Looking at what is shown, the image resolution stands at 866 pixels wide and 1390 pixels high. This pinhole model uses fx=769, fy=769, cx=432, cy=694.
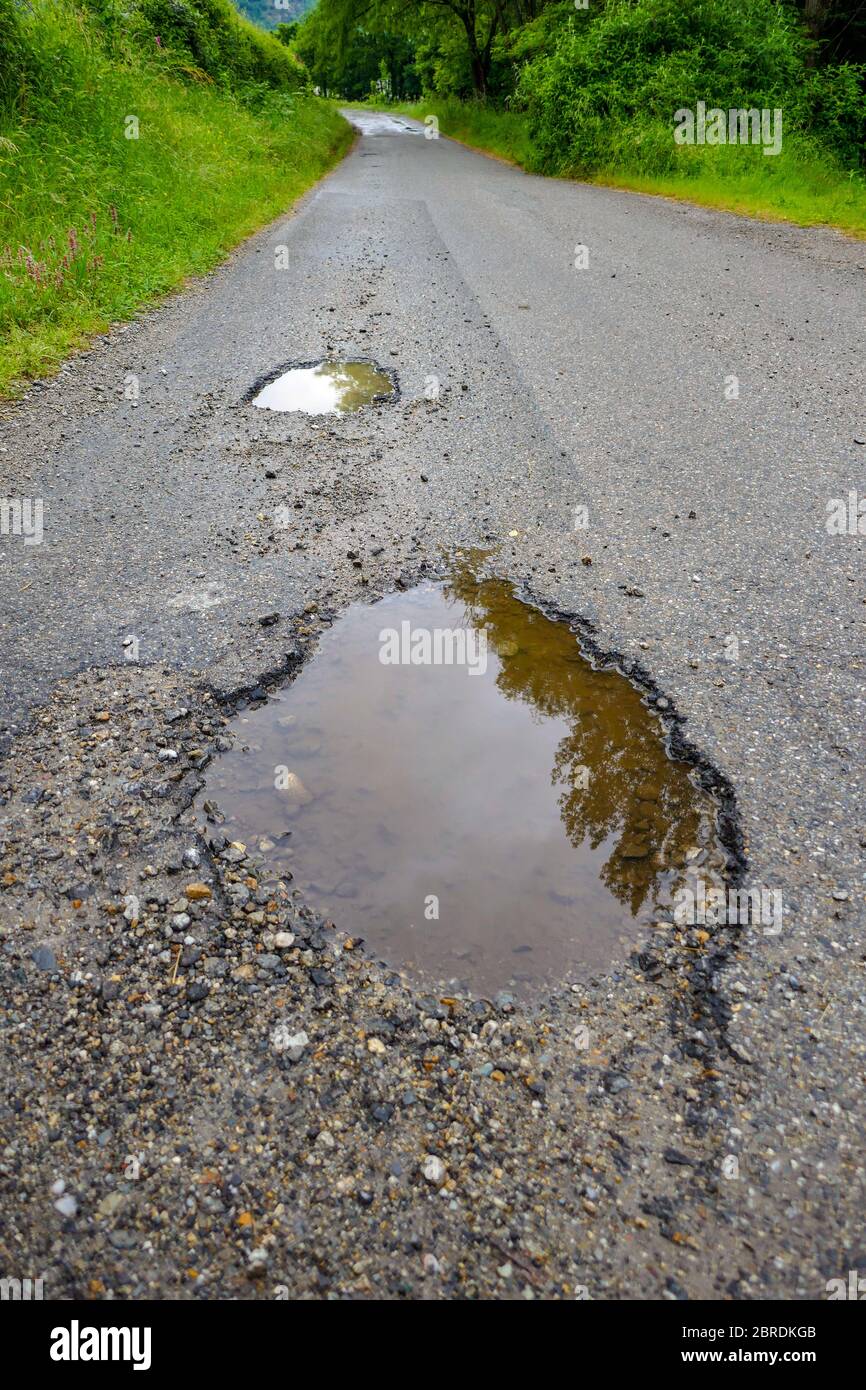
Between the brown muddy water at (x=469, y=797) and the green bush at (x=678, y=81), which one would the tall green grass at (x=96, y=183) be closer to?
the brown muddy water at (x=469, y=797)

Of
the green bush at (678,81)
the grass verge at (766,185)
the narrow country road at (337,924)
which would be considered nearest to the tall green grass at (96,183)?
the narrow country road at (337,924)

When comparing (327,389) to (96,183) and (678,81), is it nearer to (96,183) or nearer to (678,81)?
(96,183)

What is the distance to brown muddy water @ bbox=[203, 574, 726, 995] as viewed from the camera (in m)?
1.94

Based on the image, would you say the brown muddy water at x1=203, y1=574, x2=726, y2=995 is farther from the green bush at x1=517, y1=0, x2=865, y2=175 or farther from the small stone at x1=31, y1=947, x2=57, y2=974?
the green bush at x1=517, y1=0, x2=865, y2=175

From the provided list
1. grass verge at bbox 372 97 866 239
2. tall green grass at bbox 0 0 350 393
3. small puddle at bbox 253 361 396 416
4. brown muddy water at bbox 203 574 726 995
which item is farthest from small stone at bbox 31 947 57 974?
grass verge at bbox 372 97 866 239

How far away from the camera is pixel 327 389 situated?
4.98m

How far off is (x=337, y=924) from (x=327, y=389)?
400 centimetres

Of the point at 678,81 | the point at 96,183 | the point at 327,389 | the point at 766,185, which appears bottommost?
the point at 327,389

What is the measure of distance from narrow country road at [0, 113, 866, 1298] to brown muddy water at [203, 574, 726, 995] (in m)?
0.14

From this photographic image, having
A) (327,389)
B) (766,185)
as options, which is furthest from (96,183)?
(766,185)

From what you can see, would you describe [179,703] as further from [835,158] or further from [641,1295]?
[835,158]

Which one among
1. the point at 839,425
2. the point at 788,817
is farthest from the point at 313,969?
the point at 839,425

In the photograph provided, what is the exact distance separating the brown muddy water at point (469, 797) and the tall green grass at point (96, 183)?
149 inches
